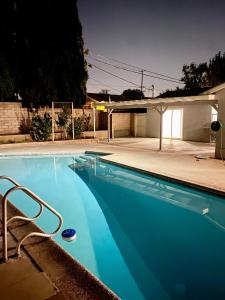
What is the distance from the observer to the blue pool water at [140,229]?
3490 mm

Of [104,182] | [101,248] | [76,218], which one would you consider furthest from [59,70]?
[101,248]

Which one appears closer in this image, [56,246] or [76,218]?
[56,246]

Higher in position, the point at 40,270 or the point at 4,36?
the point at 4,36

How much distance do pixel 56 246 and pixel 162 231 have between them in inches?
102

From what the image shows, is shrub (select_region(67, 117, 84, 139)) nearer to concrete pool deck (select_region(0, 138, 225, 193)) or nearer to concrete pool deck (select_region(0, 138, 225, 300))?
concrete pool deck (select_region(0, 138, 225, 300))

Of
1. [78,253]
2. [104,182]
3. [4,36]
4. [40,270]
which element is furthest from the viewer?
[4,36]

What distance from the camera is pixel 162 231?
500 centimetres

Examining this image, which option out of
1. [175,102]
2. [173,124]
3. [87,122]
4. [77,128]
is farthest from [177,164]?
[87,122]

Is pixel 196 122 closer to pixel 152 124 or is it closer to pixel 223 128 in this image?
pixel 152 124

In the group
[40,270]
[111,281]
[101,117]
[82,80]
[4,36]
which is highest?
[4,36]

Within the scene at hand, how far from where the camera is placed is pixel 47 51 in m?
16.6

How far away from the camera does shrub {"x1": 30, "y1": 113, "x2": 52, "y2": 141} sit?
15.0 metres

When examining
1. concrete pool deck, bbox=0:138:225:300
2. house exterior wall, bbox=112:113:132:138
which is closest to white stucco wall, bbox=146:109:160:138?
house exterior wall, bbox=112:113:132:138

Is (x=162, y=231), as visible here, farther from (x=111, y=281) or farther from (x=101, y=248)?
(x=111, y=281)
